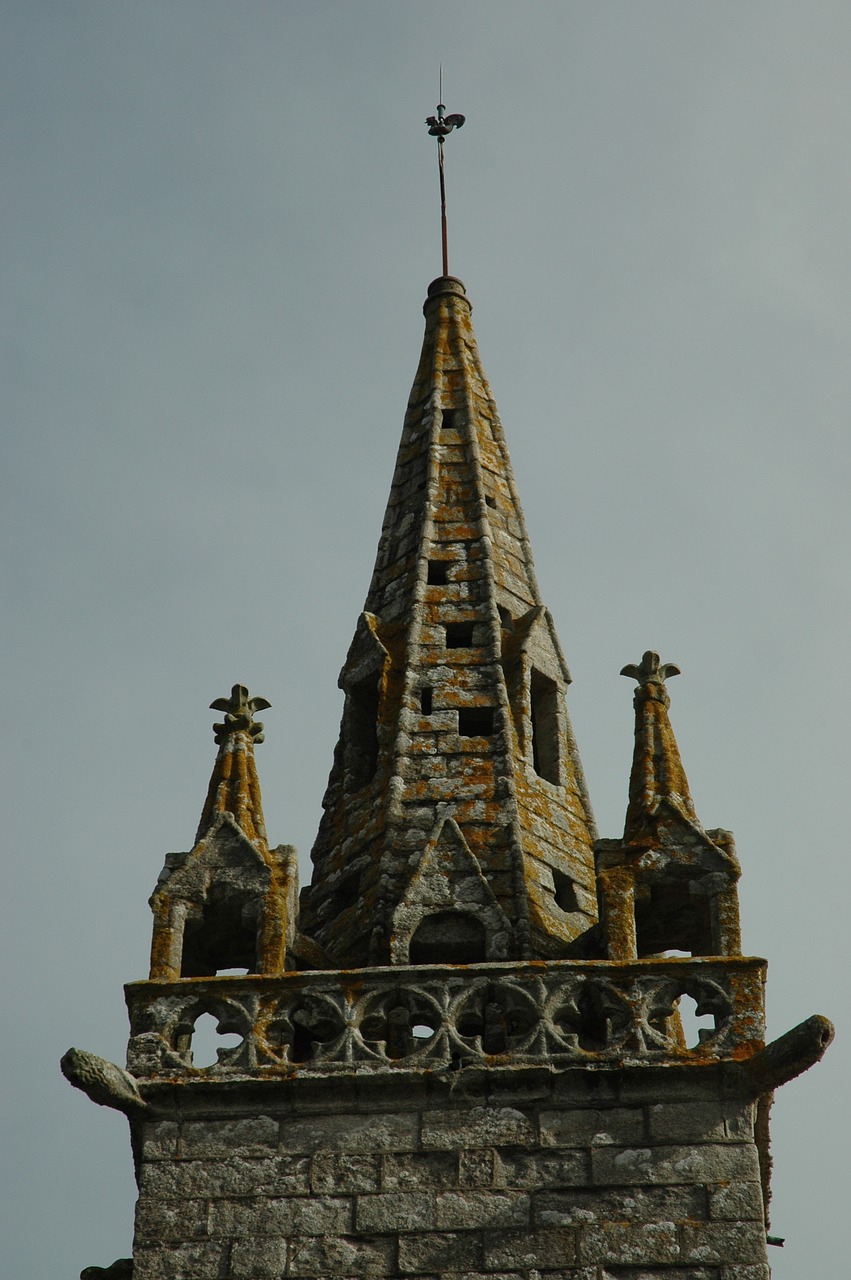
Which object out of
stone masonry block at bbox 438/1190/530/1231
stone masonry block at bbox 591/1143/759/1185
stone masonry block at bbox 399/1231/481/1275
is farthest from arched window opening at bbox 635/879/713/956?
stone masonry block at bbox 399/1231/481/1275

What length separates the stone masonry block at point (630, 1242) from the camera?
1453 cm

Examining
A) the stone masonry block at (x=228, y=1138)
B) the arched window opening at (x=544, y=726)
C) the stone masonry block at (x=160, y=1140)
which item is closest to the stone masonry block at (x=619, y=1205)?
the stone masonry block at (x=228, y=1138)

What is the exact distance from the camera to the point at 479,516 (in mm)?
20688

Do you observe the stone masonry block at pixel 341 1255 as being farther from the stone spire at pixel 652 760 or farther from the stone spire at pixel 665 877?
the stone spire at pixel 652 760

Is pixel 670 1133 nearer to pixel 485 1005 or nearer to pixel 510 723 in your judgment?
pixel 485 1005

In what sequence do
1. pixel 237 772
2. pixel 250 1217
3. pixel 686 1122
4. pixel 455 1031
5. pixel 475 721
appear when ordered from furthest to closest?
pixel 475 721
pixel 237 772
pixel 455 1031
pixel 686 1122
pixel 250 1217

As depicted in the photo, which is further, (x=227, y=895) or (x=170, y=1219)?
(x=227, y=895)

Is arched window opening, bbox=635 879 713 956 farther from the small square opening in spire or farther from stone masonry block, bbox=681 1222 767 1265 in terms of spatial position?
the small square opening in spire

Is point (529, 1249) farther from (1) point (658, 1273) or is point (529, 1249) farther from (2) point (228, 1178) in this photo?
(2) point (228, 1178)

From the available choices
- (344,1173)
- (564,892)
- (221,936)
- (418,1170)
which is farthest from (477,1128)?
(564,892)

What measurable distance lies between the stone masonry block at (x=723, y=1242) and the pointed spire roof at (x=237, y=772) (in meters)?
4.15

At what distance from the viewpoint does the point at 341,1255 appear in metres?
14.7

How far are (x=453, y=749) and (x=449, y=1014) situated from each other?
10.3 ft

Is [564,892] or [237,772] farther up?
[237,772]
